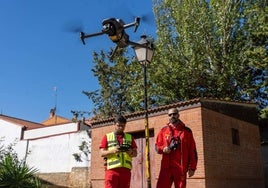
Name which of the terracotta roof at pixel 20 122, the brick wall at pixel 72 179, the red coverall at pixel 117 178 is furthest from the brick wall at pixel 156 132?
the terracotta roof at pixel 20 122

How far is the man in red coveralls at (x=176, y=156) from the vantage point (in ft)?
19.8

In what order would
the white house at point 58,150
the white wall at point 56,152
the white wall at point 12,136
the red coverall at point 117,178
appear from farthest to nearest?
the white wall at point 12,136, the white wall at point 56,152, the white house at point 58,150, the red coverall at point 117,178

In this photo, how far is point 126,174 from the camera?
5832 millimetres

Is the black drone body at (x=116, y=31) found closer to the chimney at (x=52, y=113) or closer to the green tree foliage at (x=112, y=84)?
the green tree foliage at (x=112, y=84)

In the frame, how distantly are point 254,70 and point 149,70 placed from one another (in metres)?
5.95

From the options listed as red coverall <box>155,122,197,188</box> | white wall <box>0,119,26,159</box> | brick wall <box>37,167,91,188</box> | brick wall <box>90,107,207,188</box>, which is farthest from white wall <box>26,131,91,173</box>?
red coverall <box>155,122,197,188</box>

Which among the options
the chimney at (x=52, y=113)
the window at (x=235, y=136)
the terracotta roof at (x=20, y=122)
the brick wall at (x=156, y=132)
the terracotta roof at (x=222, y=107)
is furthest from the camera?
the chimney at (x=52, y=113)

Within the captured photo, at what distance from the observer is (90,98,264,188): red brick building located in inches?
531

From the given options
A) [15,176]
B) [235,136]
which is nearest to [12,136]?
[235,136]

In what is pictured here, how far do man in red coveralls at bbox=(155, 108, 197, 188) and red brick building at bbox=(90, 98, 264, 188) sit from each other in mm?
7238

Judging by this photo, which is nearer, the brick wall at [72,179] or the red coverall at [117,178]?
the red coverall at [117,178]

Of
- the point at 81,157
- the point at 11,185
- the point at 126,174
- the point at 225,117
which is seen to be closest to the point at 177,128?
the point at 126,174

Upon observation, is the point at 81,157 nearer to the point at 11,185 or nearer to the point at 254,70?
the point at 254,70

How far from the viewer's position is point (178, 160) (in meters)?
6.07
